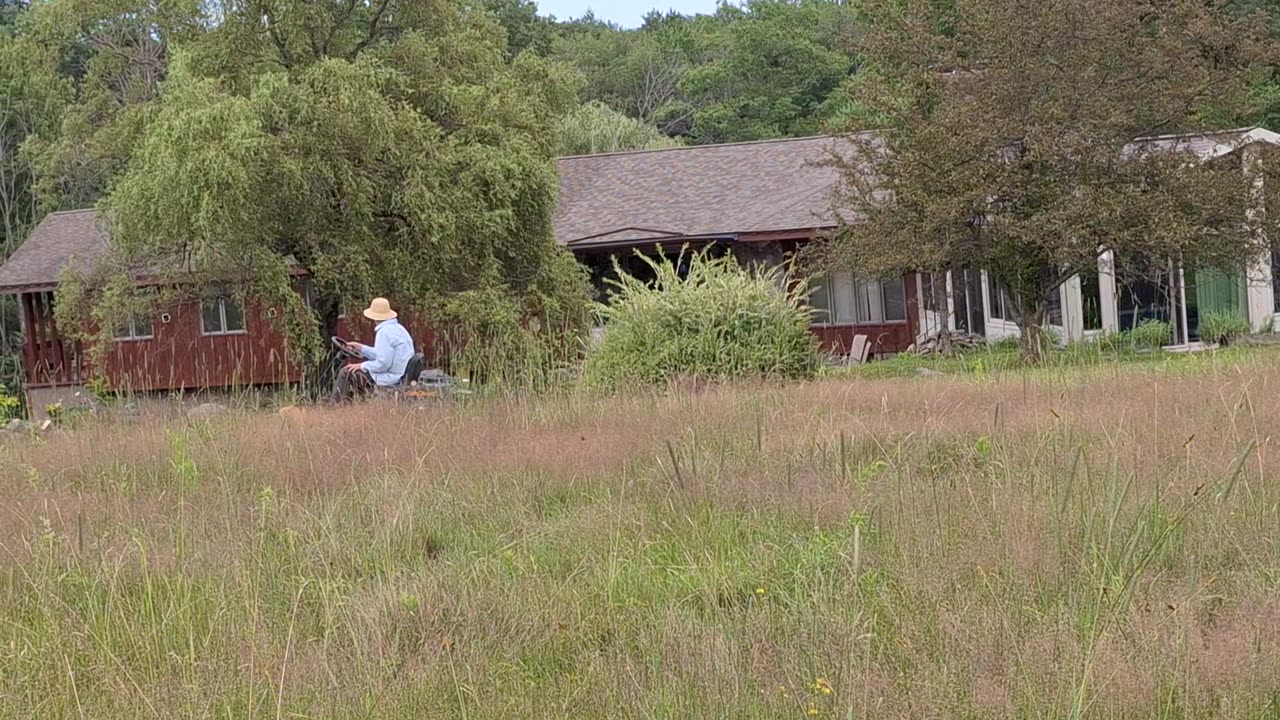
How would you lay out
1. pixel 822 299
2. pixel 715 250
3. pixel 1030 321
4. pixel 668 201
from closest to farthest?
1. pixel 1030 321
2. pixel 822 299
3. pixel 715 250
4. pixel 668 201

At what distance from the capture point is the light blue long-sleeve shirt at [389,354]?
36.9 feet

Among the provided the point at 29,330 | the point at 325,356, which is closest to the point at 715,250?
the point at 325,356

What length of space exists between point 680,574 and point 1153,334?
50.8 ft

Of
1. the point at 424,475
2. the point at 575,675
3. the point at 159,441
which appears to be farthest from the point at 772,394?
the point at 575,675

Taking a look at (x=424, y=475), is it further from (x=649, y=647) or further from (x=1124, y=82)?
(x=1124, y=82)

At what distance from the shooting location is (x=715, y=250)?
970 inches

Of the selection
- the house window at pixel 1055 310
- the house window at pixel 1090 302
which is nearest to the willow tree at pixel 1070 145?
the house window at pixel 1090 302

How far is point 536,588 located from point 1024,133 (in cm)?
1239

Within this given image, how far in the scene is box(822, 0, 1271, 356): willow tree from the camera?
1477 centimetres

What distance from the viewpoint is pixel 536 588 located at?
4305 millimetres

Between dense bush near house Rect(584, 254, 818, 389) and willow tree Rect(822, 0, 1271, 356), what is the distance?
3764mm

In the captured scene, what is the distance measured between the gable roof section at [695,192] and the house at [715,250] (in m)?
0.04

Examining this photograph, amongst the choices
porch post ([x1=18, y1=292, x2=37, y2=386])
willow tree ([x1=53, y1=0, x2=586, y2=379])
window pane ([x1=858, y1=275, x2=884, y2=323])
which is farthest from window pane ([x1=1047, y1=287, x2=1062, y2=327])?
porch post ([x1=18, y1=292, x2=37, y2=386])

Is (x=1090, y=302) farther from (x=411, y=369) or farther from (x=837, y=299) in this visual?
(x=411, y=369)
